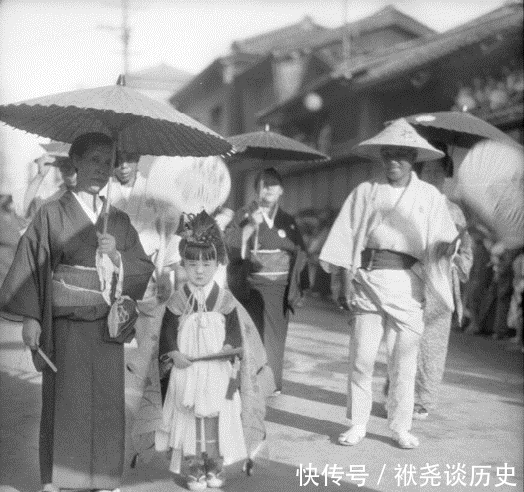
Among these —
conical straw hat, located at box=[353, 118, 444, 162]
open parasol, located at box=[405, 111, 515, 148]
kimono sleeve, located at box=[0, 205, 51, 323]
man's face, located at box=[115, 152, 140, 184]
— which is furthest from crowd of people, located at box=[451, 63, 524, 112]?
kimono sleeve, located at box=[0, 205, 51, 323]

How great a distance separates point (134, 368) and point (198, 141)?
4.15ft

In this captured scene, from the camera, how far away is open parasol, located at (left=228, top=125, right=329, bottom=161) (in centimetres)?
722

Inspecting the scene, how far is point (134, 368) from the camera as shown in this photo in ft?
15.0

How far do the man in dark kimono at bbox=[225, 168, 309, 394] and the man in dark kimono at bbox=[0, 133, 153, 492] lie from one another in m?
2.91

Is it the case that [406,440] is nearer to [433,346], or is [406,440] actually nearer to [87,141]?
[433,346]

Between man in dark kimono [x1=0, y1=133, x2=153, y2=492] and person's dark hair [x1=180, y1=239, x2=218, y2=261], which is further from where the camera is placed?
person's dark hair [x1=180, y1=239, x2=218, y2=261]

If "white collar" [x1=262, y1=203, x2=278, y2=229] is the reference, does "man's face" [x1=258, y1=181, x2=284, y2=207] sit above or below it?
above

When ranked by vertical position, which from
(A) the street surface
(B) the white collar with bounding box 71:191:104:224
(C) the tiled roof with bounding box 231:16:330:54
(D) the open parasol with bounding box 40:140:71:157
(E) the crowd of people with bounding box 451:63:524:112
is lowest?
(A) the street surface

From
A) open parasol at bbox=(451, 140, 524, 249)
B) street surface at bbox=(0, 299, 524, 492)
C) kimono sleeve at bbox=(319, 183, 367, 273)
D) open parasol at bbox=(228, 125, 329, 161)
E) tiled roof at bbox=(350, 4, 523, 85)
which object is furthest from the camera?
tiled roof at bbox=(350, 4, 523, 85)

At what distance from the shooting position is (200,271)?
451 cm

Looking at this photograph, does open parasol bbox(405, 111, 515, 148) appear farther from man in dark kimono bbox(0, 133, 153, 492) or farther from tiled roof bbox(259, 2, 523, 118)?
tiled roof bbox(259, 2, 523, 118)

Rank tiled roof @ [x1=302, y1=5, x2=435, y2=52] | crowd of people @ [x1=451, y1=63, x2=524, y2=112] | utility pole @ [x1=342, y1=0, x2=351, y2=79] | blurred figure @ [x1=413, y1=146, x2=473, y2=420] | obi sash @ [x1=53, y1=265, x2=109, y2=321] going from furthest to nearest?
tiled roof @ [x1=302, y1=5, x2=435, y2=52]
utility pole @ [x1=342, y1=0, x2=351, y2=79]
crowd of people @ [x1=451, y1=63, x2=524, y2=112]
blurred figure @ [x1=413, y1=146, x2=473, y2=420]
obi sash @ [x1=53, y1=265, x2=109, y2=321]

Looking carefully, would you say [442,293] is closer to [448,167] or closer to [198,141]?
[448,167]

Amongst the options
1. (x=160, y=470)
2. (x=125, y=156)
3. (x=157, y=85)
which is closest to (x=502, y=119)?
(x=125, y=156)
